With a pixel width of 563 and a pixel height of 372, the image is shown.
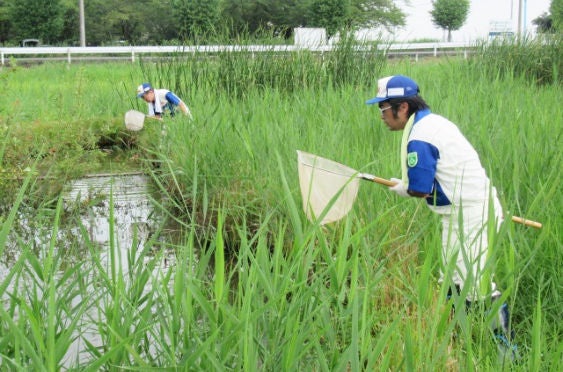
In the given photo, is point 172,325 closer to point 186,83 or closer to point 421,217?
point 421,217

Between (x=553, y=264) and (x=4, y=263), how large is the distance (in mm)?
3297

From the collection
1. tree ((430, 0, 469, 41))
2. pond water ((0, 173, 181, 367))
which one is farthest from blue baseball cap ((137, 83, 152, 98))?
tree ((430, 0, 469, 41))

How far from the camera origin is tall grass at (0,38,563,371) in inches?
81.4

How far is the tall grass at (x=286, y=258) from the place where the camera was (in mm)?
2066

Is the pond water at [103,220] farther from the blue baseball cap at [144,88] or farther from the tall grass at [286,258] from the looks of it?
the blue baseball cap at [144,88]

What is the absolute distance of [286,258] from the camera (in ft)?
9.86

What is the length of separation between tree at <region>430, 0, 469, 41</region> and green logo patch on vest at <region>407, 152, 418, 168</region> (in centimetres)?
4569

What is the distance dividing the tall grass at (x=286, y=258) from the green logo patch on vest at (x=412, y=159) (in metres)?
0.26

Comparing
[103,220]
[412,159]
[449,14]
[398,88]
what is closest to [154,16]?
[449,14]

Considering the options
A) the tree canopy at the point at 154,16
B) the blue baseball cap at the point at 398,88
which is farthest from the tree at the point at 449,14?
the blue baseball cap at the point at 398,88

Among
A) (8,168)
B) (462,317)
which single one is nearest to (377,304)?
(462,317)

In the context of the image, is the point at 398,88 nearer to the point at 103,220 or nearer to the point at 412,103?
the point at 412,103

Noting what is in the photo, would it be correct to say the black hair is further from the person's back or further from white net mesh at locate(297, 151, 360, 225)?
white net mesh at locate(297, 151, 360, 225)

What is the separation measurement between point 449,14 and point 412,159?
46.0m
